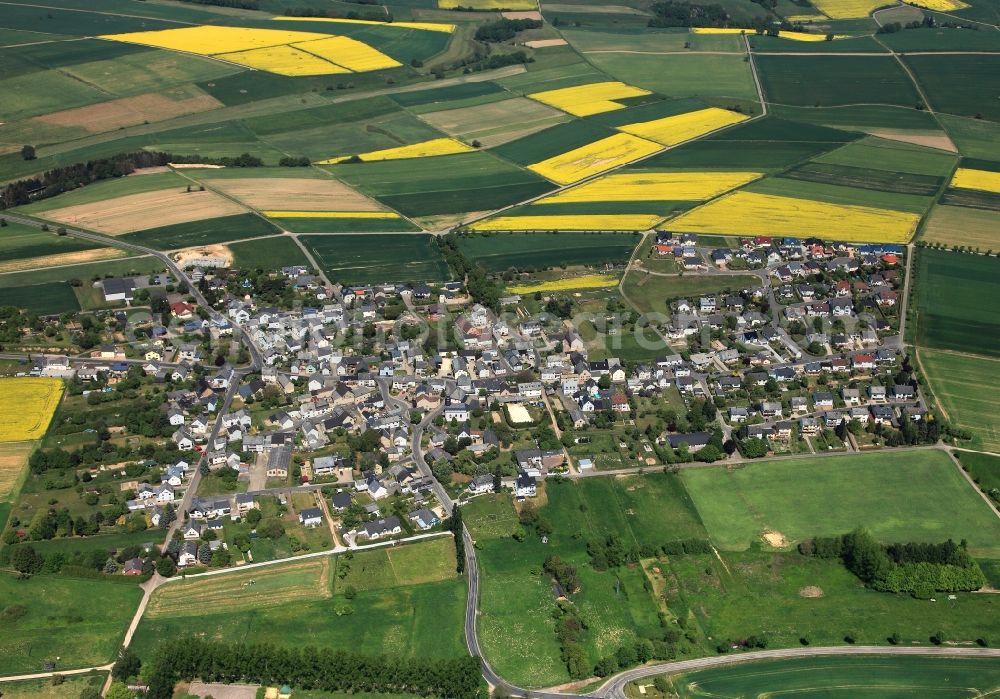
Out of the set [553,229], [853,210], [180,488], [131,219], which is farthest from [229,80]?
[180,488]

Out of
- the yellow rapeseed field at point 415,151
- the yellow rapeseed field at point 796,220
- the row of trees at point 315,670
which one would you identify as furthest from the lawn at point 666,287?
the row of trees at point 315,670

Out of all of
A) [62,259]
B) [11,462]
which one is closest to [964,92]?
[62,259]

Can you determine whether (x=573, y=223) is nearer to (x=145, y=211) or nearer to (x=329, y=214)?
(x=329, y=214)

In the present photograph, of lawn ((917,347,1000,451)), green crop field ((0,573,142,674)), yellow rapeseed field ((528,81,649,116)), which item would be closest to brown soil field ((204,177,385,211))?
yellow rapeseed field ((528,81,649,116))

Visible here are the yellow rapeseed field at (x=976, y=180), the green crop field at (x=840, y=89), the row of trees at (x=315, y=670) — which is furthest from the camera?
the green crop field at (x=840, y=89)

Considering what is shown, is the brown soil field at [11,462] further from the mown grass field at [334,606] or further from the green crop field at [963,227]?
the green crop field at [963,227]

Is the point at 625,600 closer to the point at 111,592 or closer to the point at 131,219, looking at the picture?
the point at 111,592

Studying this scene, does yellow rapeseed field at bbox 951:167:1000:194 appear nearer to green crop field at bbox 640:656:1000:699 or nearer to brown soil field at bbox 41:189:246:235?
green crop field at bbox 640:656:1000:699
